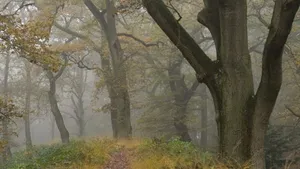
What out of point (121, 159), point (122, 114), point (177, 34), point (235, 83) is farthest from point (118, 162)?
point (122, 114)

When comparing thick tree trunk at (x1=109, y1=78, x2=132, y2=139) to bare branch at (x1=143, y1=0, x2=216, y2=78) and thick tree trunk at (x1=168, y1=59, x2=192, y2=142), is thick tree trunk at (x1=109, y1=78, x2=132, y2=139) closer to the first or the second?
thick tree trunk at (x1=168, y1=59, x2=192, y2=142)

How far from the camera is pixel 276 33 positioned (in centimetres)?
576

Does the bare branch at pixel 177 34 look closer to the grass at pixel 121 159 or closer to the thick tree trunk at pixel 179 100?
the grass at pixel 121 159

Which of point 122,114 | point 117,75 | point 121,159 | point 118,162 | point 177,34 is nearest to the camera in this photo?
point 177,34

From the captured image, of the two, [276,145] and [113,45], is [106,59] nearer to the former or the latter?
[113,45]

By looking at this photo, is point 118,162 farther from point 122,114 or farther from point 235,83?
point 122,114

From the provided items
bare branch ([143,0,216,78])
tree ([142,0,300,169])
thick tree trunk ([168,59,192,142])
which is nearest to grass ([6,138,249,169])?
tree ([142,0,300,169])

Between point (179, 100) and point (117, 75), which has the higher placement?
point (117, 75)

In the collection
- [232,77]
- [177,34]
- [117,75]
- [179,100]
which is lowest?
[232,77]

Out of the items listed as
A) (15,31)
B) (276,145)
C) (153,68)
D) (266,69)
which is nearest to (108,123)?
(153,68)

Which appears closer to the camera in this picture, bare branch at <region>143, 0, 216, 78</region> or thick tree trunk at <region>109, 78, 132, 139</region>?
bare branch at <region>143, 0, 216, 78</region>

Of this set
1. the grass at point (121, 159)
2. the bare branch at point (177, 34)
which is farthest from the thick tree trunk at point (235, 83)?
the grass at point (121, 159)

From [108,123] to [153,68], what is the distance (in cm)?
2435

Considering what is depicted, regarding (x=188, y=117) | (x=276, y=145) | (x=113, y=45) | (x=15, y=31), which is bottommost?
(x=276, y=145)
